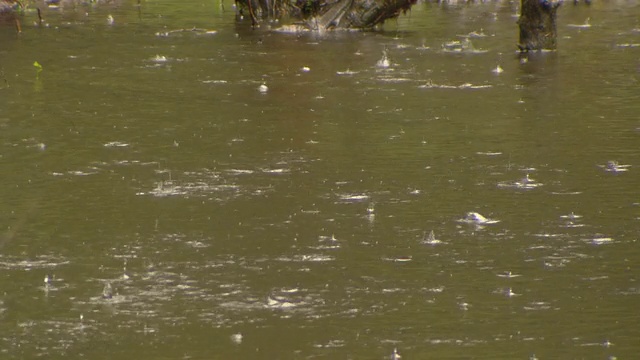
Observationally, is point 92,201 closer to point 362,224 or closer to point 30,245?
point 30,245

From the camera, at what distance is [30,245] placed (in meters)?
7.03

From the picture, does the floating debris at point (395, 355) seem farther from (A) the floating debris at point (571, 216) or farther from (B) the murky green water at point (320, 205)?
(A) the floating debris at point (571, 216)

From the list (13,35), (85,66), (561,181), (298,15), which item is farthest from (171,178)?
(298,15)

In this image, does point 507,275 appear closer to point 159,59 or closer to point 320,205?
point 320,205

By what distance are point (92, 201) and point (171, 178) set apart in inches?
29.6

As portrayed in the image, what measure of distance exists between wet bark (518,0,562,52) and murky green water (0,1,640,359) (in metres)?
0.25

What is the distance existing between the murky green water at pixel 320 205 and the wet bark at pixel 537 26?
0.25 metres

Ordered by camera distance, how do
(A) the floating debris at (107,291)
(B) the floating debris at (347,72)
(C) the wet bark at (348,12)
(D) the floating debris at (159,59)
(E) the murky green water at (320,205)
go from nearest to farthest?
(E) the murky green water at (320,205) → (A) the floating debris at (107,291) → (B) the floating debris at (347,72) → (D) the floating debris at (159,59) → (C) the wet bark at (348,12)

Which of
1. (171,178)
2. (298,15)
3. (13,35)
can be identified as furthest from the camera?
(298,15)

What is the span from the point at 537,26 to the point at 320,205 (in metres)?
7.29

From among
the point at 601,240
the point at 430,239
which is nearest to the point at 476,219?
the point at 430,239

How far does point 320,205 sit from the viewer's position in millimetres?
7816

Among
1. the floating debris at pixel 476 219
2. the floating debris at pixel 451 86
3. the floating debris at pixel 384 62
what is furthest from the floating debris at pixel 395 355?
the floating debris at pixel 384 62

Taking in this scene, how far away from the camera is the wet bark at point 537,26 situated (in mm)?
14266
